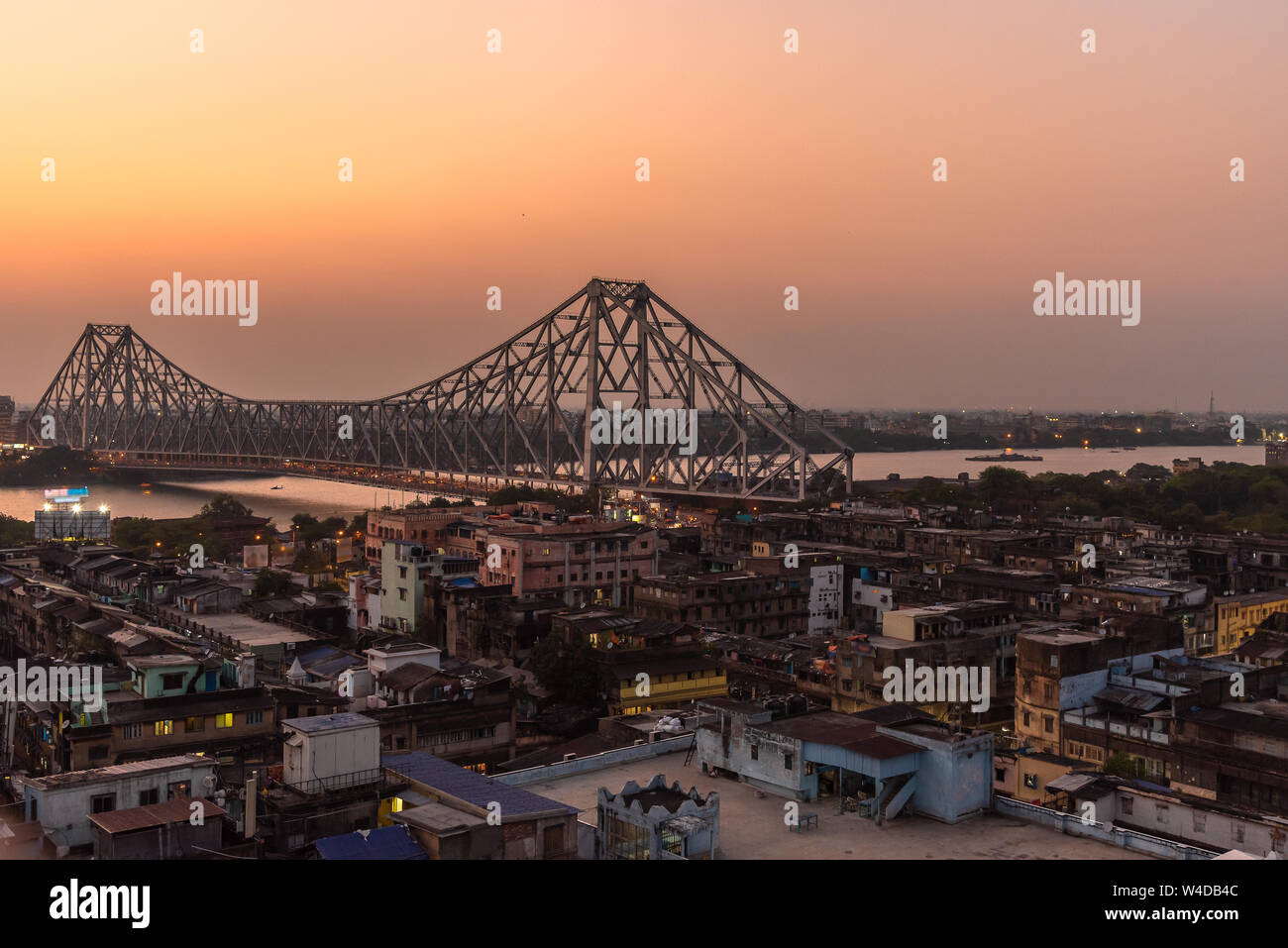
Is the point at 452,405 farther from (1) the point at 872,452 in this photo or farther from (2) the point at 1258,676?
(1) the point at 872,452

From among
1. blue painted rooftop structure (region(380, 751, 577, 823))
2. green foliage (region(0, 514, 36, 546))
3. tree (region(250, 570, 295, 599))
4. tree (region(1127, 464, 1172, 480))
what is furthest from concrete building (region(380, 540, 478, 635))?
tree (region(1127, 464, 1172, 480))

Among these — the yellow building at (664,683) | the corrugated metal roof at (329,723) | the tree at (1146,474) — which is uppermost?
the tree at (1146,474)

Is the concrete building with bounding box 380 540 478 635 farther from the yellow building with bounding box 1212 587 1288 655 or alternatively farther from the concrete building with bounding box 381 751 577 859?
the yellow building with bounding box 1212 587 1288 655

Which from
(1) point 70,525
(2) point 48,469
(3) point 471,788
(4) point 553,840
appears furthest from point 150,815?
(2) point 48,469

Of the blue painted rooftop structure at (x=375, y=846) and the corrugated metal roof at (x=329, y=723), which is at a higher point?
the corrugated metal roof at (x=329, y=723)

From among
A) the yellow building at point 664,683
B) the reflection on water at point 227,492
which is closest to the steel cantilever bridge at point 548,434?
the reflection on water at point 227,492

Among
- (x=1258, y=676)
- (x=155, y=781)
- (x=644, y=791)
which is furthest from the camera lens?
(x=1258, y=676)

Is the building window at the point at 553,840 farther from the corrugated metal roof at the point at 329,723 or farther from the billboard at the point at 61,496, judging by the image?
the billboard at the point at 61,496

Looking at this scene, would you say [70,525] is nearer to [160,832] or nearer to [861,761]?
[160,832]

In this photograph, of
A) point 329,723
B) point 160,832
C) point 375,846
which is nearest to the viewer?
point 375,846
